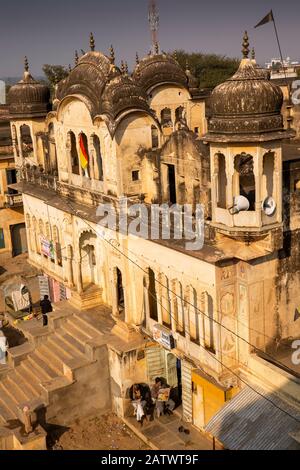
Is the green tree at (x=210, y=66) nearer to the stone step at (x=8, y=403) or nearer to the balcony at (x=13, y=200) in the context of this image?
the balcony at (x=13, y=200)

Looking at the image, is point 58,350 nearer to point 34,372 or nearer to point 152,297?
point 34,372

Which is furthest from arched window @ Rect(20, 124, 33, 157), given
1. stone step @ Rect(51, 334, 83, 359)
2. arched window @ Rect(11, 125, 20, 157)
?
stone step @ Rect(51, 334, 83, 359)

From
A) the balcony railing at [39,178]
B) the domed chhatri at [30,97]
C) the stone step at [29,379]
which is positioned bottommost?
the stone step at [29,379]

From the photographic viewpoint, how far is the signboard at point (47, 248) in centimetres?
2200

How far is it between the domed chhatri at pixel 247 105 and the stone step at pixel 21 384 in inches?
373

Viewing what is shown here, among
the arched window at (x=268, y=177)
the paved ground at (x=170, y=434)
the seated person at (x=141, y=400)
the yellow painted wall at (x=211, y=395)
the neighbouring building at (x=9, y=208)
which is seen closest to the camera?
the arched window at (x=268, y=177)

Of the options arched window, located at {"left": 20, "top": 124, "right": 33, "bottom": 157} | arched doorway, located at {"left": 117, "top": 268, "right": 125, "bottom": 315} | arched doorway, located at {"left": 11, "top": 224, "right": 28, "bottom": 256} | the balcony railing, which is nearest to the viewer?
arched doorway, located at {"left": 117, "top": 268, "right": 125, "bottom": 315}

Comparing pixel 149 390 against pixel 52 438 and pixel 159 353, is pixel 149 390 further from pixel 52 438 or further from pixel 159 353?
pixel 52 438

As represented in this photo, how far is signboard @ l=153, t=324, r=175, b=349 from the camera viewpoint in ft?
50.4

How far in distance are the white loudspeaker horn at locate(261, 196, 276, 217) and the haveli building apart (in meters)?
0.02

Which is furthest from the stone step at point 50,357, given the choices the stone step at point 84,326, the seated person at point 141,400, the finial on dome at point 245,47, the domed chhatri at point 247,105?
the finial on dome at point 245,47

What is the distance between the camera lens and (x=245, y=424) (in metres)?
12.9

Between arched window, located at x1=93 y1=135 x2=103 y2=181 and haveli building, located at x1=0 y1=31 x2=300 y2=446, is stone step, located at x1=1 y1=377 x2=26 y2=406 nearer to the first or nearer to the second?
haveli building, located at x1=0 y1=31 x2=300 y2=446

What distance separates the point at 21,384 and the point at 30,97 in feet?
35.8
